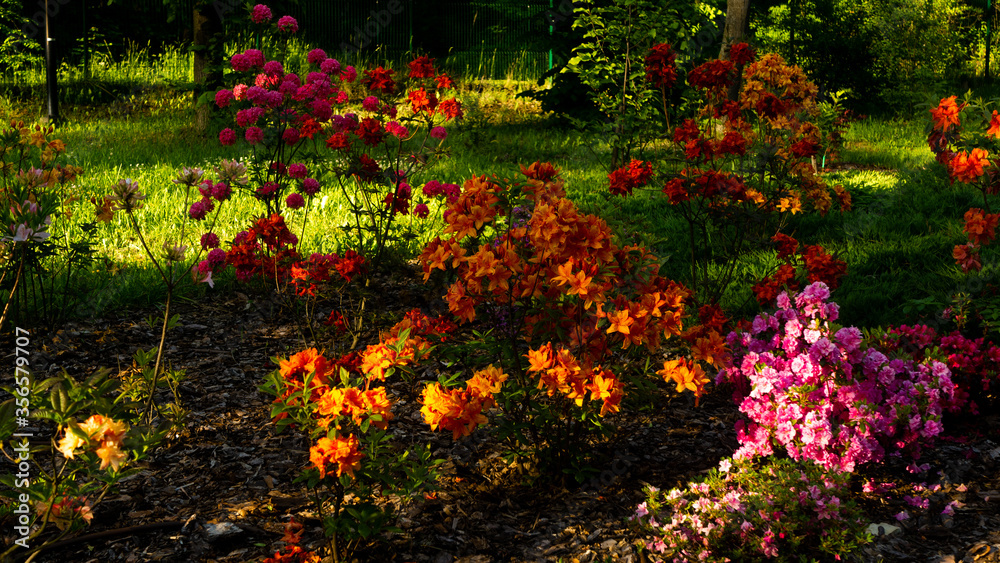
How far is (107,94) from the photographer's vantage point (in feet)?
38.4

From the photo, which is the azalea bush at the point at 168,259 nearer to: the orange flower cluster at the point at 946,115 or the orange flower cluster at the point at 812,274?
the orange flower cluster at the point at 812,274

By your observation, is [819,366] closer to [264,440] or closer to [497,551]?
[497,551]

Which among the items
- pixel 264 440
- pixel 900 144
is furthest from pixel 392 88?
pixel 900 144

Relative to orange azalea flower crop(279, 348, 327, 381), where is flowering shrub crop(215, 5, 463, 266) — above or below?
above

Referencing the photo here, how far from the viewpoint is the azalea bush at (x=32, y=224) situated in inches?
98.3

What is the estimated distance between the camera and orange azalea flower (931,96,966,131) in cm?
366

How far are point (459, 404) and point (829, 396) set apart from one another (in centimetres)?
126

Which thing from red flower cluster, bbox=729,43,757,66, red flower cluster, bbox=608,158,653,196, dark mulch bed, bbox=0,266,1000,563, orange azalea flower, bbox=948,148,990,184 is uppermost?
red flower cluster, bbox=729,43,757,66

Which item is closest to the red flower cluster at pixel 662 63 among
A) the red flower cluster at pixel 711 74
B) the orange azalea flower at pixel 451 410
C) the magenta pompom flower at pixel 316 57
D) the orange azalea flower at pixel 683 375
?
the red flower cluster at pixel 711 74

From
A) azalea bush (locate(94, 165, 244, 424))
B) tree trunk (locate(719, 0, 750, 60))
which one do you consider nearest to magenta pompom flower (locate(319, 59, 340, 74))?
azalea bush (locate(94, 165, 244, 424))

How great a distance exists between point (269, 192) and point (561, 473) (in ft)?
7.09

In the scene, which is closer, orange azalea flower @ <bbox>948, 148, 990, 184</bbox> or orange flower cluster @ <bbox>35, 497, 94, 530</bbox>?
orange flower cluster @ <bbox>35, 497, 94, 530</bbox>

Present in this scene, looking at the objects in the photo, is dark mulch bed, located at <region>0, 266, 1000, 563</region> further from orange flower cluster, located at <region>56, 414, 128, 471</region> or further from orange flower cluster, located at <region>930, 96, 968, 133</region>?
orange flower cluster, located at <region>930, 96, 968, 133</region>

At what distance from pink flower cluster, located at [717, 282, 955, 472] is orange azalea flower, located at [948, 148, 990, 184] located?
3.55 ft
